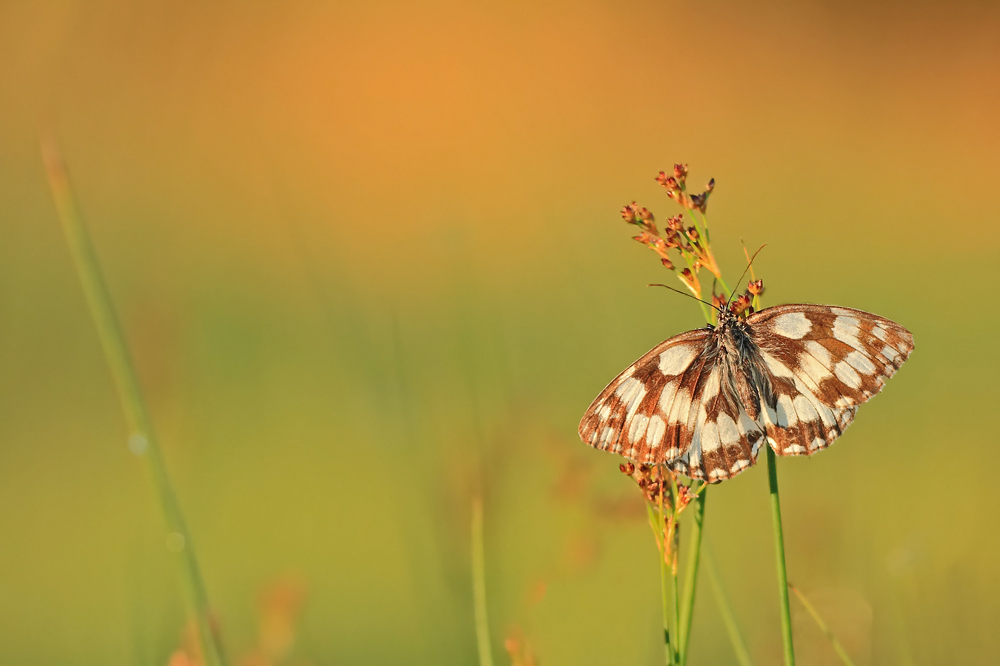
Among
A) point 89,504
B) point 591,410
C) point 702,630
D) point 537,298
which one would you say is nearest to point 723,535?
point 702,630

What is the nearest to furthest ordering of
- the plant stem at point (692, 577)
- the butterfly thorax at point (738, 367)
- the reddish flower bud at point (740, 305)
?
the plant stem at point (692, 577)
the reddish flower bud at point (740, 305)
the butterfly thorax at point (738, 367)

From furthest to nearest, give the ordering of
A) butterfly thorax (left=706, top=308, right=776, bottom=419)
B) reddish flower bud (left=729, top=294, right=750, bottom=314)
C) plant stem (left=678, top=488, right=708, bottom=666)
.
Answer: butterfly thorax (left=706, top=308, right=776, bottom=419), reddish flower bud (left=729, top=294, right=750, bottom=314), plant stem (left=678, top=488, right=708, bottom=666)

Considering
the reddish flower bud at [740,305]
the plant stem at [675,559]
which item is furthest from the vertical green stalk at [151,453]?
the reddish flower bud at [740,305]

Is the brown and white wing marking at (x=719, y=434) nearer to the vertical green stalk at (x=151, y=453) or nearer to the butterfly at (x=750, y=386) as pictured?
the butterfly at (x=750, y=386)

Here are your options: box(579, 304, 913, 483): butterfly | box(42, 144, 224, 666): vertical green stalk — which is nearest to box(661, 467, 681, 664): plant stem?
box(579, 304, 913, 483): butterfly

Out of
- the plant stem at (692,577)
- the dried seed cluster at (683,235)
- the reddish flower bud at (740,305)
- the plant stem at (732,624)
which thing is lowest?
the plant stem at (732,624)

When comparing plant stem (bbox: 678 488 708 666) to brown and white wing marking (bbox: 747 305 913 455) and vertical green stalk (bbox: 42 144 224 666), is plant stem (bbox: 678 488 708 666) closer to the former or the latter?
brown and white wing marking (bbox: 747 305 913 455)

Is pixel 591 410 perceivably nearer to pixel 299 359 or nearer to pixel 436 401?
pixel 436 401

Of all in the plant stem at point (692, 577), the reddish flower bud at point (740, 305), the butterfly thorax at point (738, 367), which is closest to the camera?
the plant stem at point (692, 577)

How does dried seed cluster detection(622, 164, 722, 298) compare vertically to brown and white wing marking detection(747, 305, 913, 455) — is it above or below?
above
